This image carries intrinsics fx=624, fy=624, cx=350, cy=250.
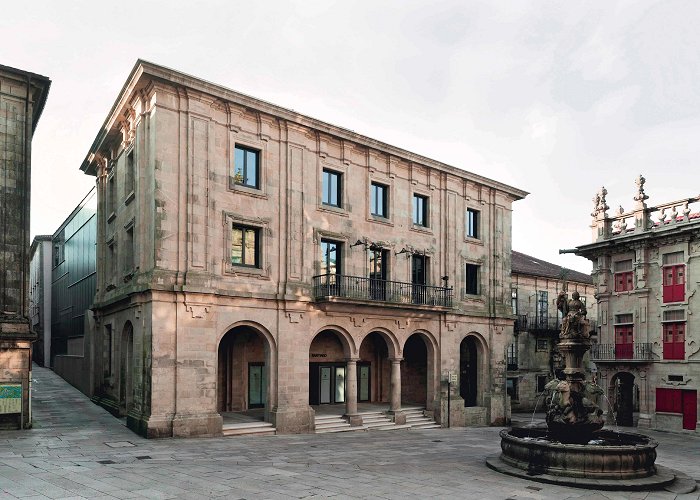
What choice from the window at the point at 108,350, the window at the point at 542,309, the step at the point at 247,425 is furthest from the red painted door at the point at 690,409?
the window at the point at 108,350

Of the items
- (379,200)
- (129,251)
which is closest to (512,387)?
(379,200)

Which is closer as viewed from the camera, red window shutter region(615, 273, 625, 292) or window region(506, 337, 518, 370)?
red window shutter region(615, 273, 625, 292)

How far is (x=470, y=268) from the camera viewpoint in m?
34.8

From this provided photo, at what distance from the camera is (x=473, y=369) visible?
35438 millimetres

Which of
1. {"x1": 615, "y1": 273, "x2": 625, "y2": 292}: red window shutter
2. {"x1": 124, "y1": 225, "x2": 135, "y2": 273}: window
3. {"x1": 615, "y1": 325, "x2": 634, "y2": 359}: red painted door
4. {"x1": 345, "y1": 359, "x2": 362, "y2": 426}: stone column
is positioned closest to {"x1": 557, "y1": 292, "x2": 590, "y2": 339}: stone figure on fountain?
{"x1": 345, "y1": 359, "x2": 362, "y2": 426}: stone column

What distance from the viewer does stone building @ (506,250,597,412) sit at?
141 feet

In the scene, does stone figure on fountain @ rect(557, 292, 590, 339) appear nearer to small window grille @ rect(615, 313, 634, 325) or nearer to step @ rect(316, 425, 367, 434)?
step @ rect(316, 425, 367, 434)

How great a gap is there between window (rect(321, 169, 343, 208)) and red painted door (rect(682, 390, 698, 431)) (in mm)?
20733

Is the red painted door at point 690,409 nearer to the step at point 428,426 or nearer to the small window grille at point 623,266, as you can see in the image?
the small window grille at point 623,266

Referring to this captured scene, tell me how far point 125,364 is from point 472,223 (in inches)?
777

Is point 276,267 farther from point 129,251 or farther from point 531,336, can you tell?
point 531,336

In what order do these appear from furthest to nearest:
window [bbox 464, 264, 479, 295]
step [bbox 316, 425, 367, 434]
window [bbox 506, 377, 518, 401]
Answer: window [bbox 506, 377, 518, 401], window [bbox 464, 264, 479, 295], step [bbox 316, 425, 367, 434]

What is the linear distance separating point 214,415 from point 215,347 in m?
2.48

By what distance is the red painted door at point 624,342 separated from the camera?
35719 millimetres
